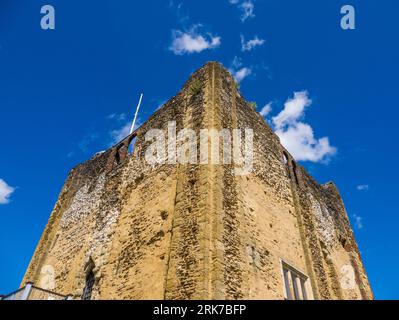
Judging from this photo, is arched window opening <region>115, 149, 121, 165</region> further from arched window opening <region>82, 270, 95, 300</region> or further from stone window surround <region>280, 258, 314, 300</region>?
stone window surround <region>280, 258, 314, 300</region>

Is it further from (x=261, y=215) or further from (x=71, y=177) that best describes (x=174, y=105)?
(x=71, y=177)

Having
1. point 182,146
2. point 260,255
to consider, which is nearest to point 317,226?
point 260,255

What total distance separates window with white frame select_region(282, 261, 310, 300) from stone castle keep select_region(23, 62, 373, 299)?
3 centimetres

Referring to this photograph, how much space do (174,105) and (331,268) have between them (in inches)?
318

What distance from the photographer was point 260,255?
8516 mm

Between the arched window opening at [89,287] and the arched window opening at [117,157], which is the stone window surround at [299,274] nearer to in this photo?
the arched window opening at [89,287]

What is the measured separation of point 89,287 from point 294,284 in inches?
228

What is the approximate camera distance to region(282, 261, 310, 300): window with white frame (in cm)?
909

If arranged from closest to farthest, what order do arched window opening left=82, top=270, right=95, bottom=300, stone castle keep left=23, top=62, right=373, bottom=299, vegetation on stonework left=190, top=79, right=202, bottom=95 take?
1. stone castle keep left=23, top=62, right=373, bottom=299
2. arched window opening left=82, top=270, right=95, bottom=300
3. vegetation on stonework left=190, top=79, right=202, bottom=95

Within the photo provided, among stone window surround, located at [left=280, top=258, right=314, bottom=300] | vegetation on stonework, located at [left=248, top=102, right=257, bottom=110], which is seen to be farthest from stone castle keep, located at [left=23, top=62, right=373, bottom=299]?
vegetation on stonework, located at [left=248, top=102, right=257, bottom=110]

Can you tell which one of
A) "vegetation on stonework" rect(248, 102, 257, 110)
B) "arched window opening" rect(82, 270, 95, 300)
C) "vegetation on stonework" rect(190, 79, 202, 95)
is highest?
"vegetation on stonework" rect(248, 102, 257, 110)

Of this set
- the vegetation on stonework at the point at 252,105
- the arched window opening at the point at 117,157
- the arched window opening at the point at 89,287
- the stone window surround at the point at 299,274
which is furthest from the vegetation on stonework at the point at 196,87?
the arched window opening at the point at 89,287

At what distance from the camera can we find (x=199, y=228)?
753 cm
